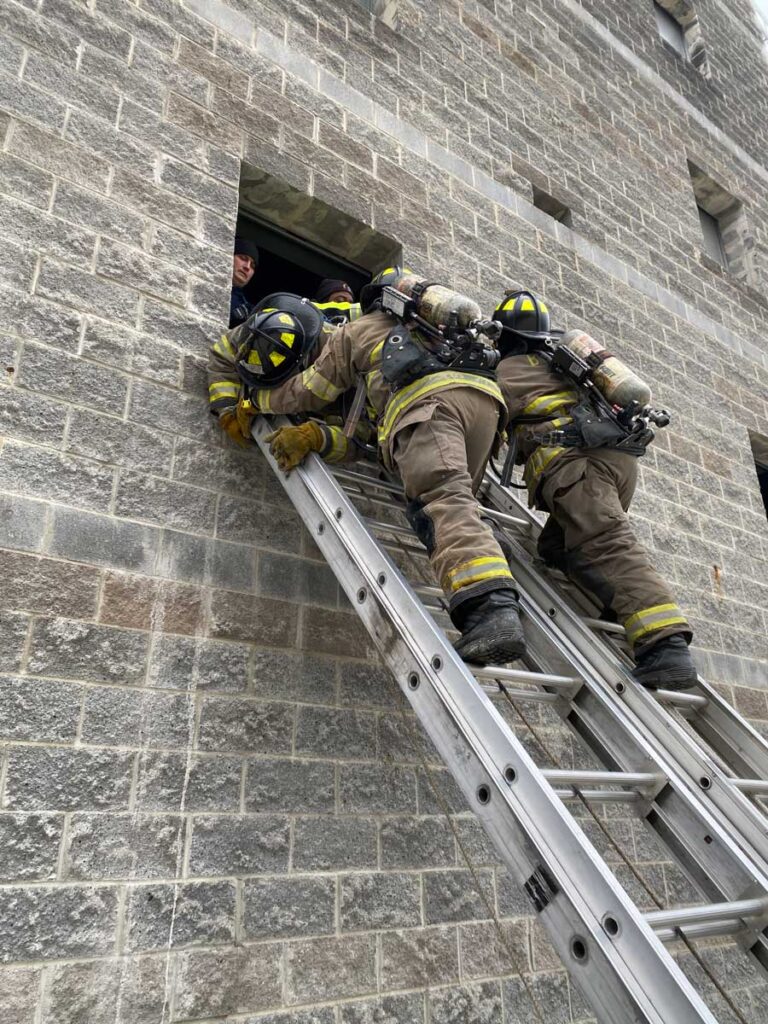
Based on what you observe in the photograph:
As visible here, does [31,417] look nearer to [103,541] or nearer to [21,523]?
[21,523]

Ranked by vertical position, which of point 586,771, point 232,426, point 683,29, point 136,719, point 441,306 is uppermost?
point 683,29

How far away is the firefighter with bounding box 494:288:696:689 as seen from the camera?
3250mm

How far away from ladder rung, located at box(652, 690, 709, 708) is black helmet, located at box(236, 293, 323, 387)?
1984mm

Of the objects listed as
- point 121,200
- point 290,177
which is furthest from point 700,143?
point 121,200

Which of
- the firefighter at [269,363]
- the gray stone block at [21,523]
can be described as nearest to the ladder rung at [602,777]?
the firefighter at [269,363]

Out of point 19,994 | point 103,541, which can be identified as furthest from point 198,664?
point 19,994

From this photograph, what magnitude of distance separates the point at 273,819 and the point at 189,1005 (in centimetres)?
66

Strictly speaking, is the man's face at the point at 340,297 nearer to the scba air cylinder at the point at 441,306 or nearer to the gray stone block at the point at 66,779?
the scba air cylinder at the point at 441,306

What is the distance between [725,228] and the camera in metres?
9.10

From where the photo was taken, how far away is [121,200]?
366 cm

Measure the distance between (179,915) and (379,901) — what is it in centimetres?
85

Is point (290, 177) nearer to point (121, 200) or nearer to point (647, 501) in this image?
point (121, 200)

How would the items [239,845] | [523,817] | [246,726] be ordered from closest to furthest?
[523,817] < [239,845] < [246,726]

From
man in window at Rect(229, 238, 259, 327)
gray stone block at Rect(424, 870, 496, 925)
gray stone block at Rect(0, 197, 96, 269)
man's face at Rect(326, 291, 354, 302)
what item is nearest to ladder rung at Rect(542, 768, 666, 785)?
gray stone block at Rect(424, 870, 496, 925)
